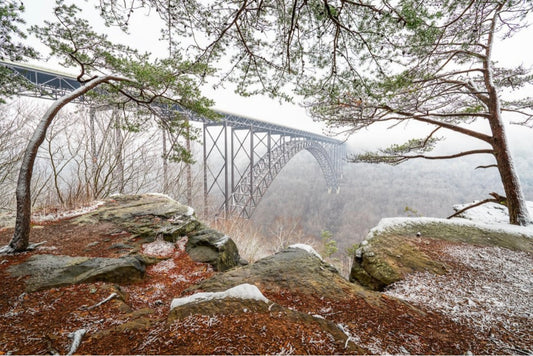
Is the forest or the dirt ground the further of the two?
the forest

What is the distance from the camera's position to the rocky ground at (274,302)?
1114 millimetres

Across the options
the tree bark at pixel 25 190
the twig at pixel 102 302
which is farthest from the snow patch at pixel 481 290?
the tree bark at pixel 25 190

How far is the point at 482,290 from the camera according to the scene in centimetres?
179

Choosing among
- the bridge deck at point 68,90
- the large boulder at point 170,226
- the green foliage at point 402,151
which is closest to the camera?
the large boulder at point 170,226

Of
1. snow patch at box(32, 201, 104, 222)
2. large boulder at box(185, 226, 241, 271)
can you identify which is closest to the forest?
snow patch at box(32, 201, 104, 222)

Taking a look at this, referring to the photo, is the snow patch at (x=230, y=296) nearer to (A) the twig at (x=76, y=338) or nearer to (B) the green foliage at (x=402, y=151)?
(A) the twig at (x=76, y=338)

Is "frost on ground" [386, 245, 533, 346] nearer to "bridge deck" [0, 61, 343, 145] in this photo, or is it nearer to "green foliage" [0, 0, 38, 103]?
"bridge deck" [0, 61, 343, 145]

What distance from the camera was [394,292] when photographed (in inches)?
72.7

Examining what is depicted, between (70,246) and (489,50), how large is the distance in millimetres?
7320

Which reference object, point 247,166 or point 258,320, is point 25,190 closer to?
point 258,320

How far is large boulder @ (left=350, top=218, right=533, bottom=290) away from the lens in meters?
2.18

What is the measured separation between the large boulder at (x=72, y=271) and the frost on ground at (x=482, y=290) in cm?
265

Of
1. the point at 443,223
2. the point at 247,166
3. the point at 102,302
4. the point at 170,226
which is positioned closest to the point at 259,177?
the point at 247,166

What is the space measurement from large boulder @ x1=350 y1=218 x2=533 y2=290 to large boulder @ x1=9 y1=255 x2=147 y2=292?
99.8 inches
